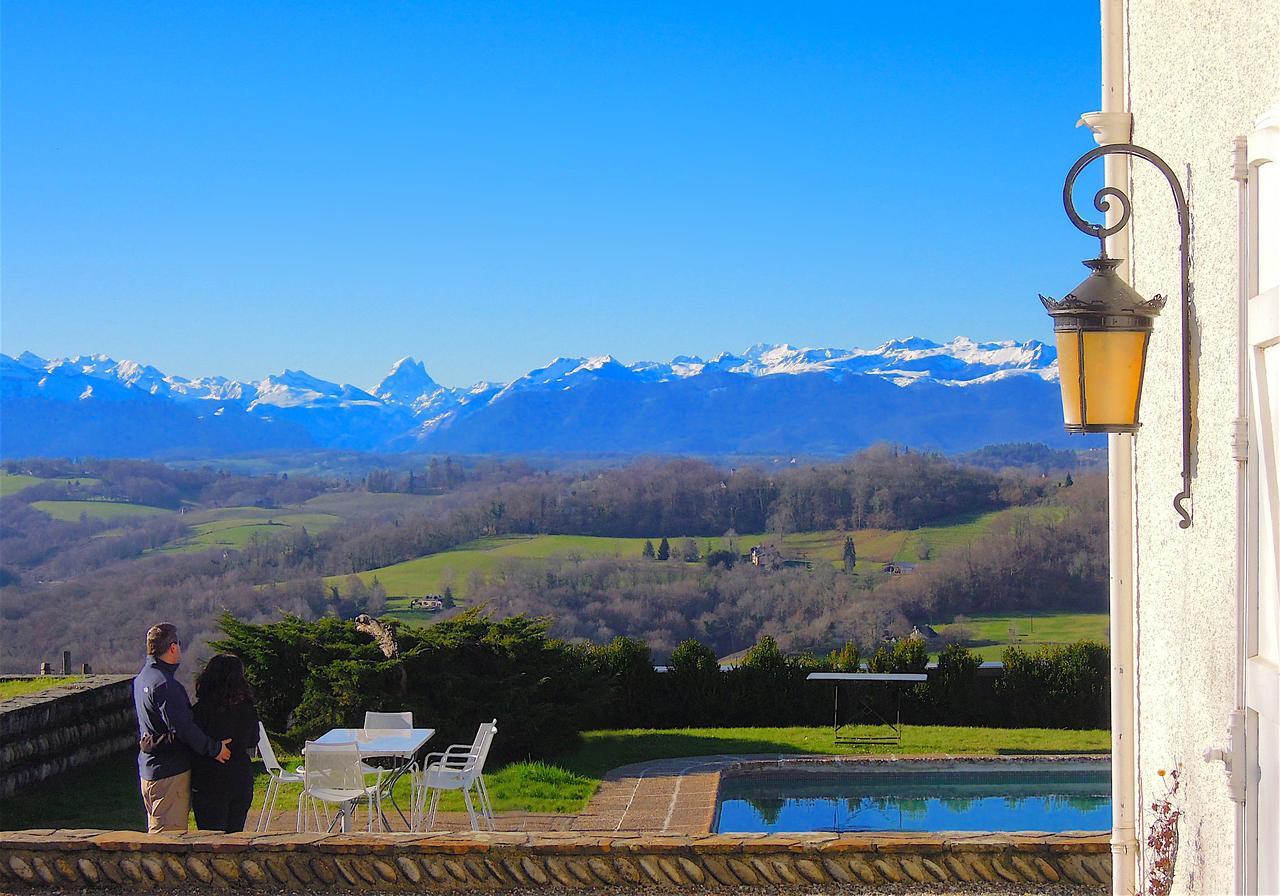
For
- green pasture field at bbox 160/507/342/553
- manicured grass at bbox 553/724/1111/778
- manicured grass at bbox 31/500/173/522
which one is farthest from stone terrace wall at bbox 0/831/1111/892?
manicured grass at bbox 31/500/173/522

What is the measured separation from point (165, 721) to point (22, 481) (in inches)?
2506

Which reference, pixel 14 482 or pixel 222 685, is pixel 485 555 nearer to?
pixel 14 482

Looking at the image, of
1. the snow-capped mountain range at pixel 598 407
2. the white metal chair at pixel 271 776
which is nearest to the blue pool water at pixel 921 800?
the white metal chair at pixel 271 776

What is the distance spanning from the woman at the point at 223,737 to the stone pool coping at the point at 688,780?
2439mm

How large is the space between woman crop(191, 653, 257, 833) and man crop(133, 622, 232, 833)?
8cm

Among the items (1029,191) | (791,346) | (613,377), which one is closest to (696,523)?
(1029,191)

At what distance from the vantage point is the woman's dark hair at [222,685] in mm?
6082

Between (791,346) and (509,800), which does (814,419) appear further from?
(509,800)

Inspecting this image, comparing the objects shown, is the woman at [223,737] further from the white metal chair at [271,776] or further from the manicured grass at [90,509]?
the manicured grass at [90,509]

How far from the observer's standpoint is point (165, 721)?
5891 mm

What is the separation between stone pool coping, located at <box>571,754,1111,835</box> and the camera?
8.80m

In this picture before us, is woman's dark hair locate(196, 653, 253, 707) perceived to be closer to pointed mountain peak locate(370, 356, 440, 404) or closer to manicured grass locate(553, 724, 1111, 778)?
manicured grass locate(553, 724, 1111, 778)

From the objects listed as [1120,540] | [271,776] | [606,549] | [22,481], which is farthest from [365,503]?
[1120,540]

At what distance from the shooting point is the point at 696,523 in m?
55.3
